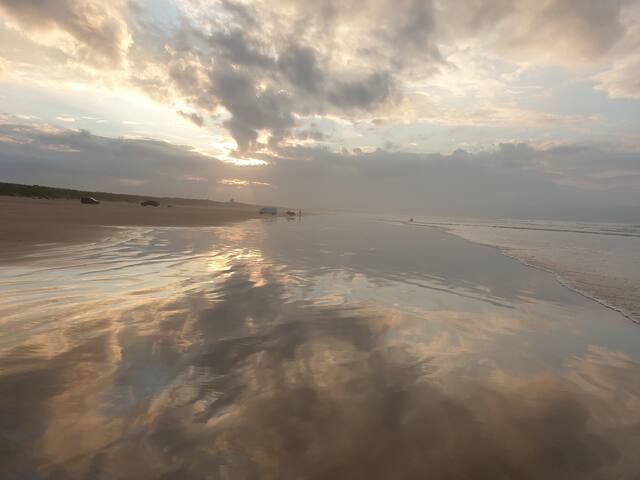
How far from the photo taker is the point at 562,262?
17406 mm

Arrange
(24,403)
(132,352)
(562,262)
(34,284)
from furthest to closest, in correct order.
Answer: (562,262) < (34,284) < (132,352) < (24,403)

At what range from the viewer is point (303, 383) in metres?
4.20

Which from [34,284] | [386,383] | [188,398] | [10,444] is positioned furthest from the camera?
[34,284]

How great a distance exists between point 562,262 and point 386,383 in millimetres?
17990

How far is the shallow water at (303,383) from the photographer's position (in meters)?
2.91

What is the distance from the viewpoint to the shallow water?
2.91 metres

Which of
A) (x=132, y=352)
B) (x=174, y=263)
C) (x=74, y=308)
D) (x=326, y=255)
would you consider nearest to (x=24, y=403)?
(x=132, y=352)

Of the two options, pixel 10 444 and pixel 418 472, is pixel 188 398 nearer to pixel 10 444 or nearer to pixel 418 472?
pixel 10 444

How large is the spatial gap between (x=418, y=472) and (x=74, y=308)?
6.97 meters

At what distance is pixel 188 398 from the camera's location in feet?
12.1

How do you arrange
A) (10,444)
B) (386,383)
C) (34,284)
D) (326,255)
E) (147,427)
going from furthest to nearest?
1. (326,255)
2. (34,284)
3. (386,383)
4. (147,427)
5. (10,444)

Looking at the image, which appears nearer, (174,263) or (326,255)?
(174,263)

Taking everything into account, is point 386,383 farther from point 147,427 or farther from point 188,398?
point 147,427

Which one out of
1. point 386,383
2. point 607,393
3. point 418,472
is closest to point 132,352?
point 386,383
